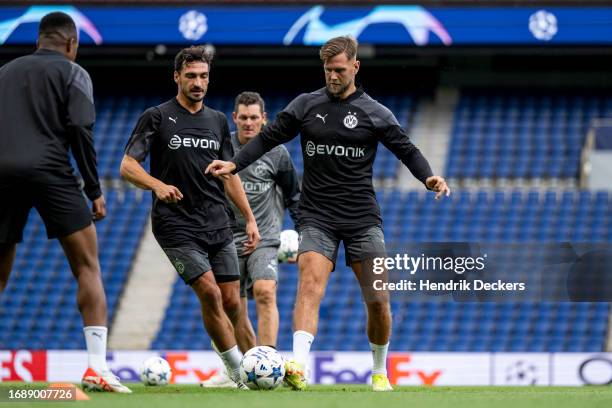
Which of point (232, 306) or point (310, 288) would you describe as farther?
point (232, 306)

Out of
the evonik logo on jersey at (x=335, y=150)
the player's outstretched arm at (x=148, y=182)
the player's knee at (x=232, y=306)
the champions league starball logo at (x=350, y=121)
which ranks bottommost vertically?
the player's knee at (x=232, y=306)

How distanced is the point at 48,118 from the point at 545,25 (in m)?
15.1

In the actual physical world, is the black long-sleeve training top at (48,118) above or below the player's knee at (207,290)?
above

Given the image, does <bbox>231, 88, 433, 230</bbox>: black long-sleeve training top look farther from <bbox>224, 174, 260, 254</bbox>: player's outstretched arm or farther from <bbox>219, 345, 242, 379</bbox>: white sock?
<bbox>219, 345, 242, 379</bbox>: white sock

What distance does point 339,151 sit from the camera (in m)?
8.38

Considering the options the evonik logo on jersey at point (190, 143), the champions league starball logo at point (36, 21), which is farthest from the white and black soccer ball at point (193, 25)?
the evonik logo on jersey at point (190, 143)

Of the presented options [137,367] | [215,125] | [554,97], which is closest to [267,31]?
[554,97]

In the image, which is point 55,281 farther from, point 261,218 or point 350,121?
point 350,121

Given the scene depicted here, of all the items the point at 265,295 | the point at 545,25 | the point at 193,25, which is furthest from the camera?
the point at 193,25

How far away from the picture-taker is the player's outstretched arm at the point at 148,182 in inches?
331

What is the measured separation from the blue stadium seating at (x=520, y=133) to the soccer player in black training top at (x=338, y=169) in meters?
13.1

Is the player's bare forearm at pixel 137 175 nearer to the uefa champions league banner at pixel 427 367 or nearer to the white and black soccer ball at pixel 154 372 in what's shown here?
the white and black soccer ball at pixel 154 372

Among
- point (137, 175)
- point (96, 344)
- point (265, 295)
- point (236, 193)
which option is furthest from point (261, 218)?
point (96, 344)

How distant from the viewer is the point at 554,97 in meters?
22.7
